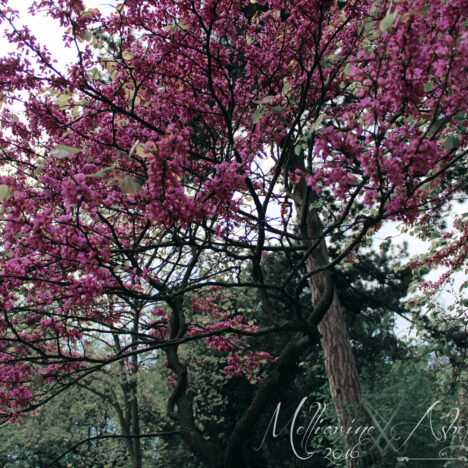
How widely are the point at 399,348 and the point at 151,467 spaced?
9262mm

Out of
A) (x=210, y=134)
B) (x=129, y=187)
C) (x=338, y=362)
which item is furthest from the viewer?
Result: (x=338, y=362)

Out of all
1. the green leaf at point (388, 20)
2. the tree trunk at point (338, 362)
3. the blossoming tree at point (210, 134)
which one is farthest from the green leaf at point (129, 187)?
the tree trunk at point (338, 362)

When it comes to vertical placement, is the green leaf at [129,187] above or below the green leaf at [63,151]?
below

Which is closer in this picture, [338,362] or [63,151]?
[63,151]

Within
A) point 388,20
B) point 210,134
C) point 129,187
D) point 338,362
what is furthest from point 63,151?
point 338,362

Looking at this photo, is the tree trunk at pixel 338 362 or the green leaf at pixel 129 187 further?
the tree trunk at pixel 338 362

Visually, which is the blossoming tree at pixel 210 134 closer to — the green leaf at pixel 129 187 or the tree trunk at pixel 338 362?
the green leaf at pixel 129 187

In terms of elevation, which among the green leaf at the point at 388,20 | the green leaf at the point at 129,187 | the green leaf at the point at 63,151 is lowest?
the green leaf at the point at 129,187

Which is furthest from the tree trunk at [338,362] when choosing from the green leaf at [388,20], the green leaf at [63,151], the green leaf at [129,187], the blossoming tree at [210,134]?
the green leaf at [63,151]

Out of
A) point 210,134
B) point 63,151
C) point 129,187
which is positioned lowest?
point 129,187

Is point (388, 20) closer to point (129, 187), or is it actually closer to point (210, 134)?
point (129, 187)

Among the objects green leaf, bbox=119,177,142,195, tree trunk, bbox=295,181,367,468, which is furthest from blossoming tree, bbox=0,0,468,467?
tree trunk, bbox=295,181,367,468

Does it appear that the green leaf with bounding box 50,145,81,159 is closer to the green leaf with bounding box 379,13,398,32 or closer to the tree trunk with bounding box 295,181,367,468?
the green leaf with bounding box 379,13,398,32

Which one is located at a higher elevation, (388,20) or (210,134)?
(210,134)
